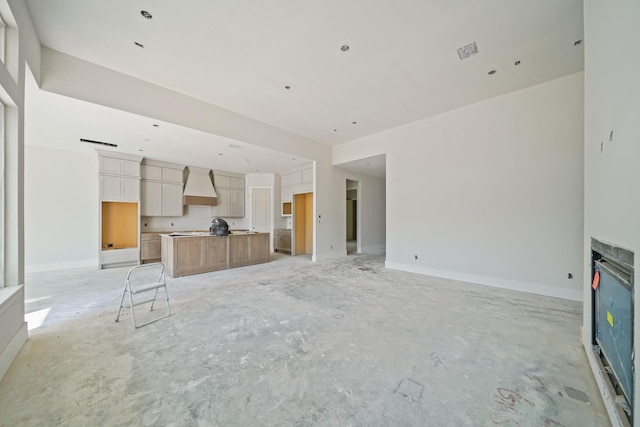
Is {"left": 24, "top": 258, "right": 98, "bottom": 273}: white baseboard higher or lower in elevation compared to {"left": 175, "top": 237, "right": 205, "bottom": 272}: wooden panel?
lower

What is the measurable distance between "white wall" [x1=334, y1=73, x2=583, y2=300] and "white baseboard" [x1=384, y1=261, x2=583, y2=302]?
0.01 meters

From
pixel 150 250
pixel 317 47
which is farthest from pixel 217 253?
pixel 317 47

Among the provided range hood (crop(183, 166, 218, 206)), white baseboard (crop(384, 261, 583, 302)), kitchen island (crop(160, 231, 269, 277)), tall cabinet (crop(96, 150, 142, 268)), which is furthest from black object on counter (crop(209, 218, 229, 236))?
white baseboard (crop(384, 261, 583, 302))

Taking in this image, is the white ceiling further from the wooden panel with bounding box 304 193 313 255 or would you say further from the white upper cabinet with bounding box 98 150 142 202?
the wooden panel with bounding box 304 193 313 255

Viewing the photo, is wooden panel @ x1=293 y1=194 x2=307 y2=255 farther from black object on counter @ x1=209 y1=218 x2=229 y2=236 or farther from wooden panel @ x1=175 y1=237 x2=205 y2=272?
wooden panel @ x1=175 y1=237 x2=205 y2=272

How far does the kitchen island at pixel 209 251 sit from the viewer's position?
191 inches

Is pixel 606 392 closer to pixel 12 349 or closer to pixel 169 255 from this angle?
pixel 12 349

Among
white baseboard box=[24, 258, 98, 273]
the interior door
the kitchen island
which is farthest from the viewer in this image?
the interior door

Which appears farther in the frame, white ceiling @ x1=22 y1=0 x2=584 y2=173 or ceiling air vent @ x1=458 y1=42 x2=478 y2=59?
ceiling air vent @ x1=458 y1=42 x2=478 y2=59

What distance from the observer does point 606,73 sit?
1.60m

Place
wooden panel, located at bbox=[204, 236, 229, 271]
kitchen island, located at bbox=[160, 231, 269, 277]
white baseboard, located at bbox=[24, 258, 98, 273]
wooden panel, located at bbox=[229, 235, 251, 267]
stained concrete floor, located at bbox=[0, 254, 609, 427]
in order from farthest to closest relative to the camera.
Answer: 1. wooden panel, located at bbox=[229, 235, 251, 267]
2. wooden panel, located at bbox=[204, 236, 229, 271]
3. white baseboard, located at bbox=[24, 258, 98, 273]
4. kitchen island, located at bbox=[160, 231, 269, 277]
5. stained concrete floor, located at bbox=[0, 254, 609, 427]

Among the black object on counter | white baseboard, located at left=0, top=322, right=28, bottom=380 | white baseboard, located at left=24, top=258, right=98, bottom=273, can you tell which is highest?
the black object on counter

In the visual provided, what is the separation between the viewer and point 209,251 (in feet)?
17.3

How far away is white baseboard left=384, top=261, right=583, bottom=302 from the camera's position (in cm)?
348
